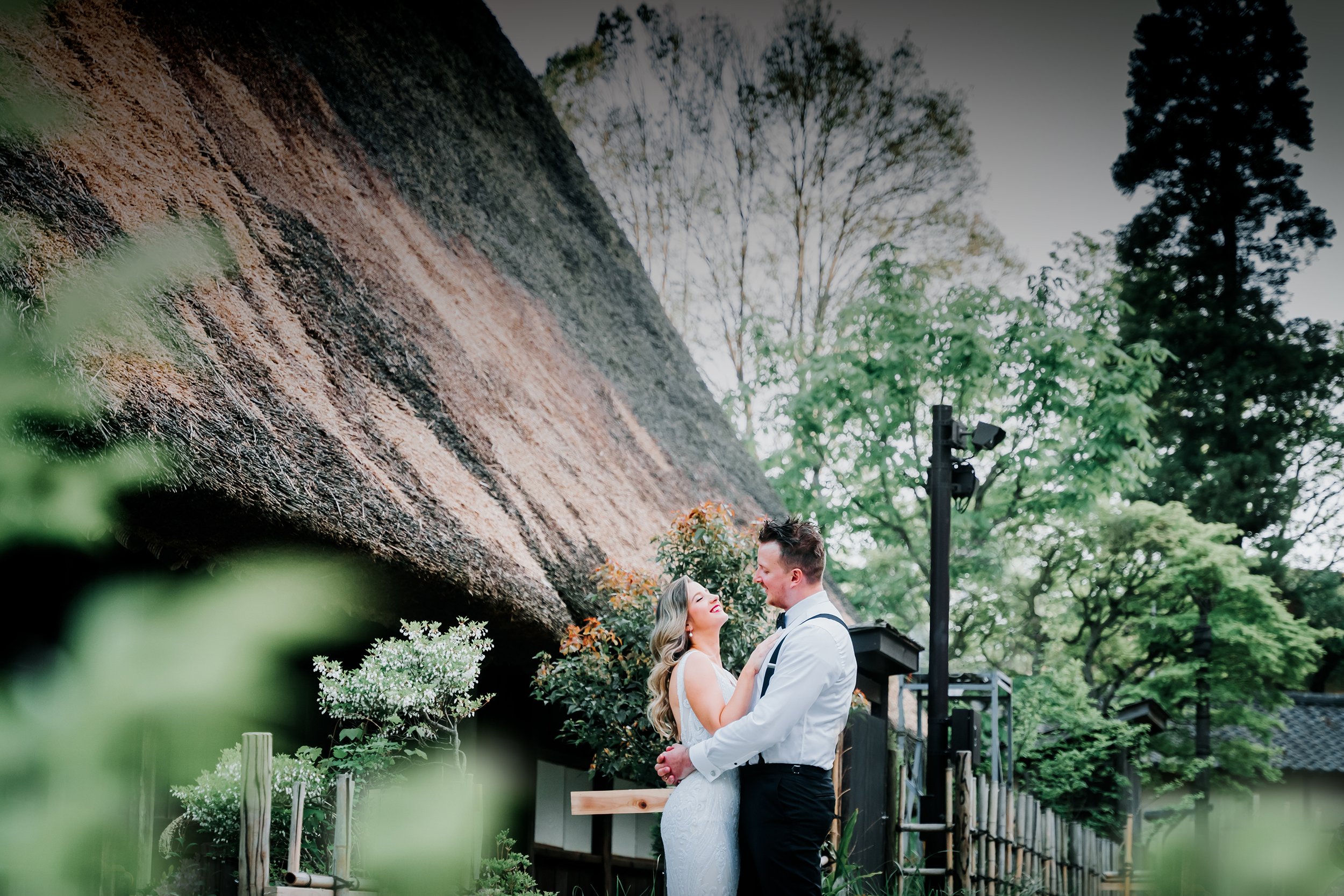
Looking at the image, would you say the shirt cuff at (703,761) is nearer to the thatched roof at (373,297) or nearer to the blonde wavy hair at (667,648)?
the blonde wavy hair at (667,648)

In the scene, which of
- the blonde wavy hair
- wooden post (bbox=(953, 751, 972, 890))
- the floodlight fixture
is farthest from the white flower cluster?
the floodlight fixture

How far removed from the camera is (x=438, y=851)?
3.97m

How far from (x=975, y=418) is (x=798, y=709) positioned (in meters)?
12.0

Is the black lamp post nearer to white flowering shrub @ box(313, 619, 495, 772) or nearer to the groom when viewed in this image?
white flowering shrub @ box(313, 619, 495, 772)

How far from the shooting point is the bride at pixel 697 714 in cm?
285

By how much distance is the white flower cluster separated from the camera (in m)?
4.25

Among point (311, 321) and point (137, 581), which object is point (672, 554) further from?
point (137, 581)

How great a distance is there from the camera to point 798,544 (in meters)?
3.07

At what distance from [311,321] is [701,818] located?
323 cm

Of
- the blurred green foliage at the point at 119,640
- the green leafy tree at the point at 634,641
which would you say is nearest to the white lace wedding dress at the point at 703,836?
the blurred green foliage at the point at 119,640

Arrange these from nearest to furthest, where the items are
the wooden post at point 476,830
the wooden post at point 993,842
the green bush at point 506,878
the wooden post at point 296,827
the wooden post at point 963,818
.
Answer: the wooden post at point 296,827 → the wooden post at point 476,830 → the green bush at point 506,878 → the wooden post at point 963,818 → the wooden post at point 993,842

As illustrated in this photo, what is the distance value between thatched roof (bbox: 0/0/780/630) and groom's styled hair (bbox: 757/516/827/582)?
187cm

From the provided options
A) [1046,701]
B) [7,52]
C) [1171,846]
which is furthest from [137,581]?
[1046,701]

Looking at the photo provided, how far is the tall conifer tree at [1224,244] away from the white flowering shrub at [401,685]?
19949mm
